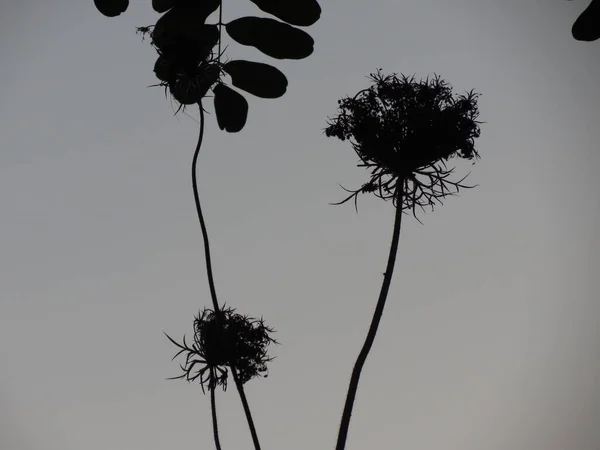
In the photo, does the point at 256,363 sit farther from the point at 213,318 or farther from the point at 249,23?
the point at 249,23

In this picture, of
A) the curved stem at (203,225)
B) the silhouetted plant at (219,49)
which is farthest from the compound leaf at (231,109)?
the curved stem at (203,225)

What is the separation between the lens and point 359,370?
9.59ft

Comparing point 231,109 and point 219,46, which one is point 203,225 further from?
point 219,46

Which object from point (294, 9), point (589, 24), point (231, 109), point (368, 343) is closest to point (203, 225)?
point (231, 109)

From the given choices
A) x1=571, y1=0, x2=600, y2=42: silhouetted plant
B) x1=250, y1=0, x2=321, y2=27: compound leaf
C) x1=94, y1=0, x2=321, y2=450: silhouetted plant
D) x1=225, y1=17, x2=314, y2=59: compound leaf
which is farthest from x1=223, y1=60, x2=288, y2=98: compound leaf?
x1=571, y1=0, x2=600, y2=42: silhouetted plant

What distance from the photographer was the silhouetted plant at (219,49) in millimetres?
2336

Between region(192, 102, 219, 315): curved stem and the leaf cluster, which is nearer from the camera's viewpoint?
the leaf cluster

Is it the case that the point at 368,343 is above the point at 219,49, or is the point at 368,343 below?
below

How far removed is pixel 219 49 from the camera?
8.30 feet

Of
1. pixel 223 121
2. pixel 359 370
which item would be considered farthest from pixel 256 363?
pixel 223 121

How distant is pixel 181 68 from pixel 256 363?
5.86 feet

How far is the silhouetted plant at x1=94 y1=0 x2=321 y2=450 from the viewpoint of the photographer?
2336 millimetres

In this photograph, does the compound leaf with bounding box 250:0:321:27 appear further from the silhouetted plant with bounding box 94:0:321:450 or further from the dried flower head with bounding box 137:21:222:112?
the dried flower head with bounding box 137:21:222:112

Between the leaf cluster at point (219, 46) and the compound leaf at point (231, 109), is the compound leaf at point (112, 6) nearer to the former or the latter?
the leaf cluster at point (219, 46)
